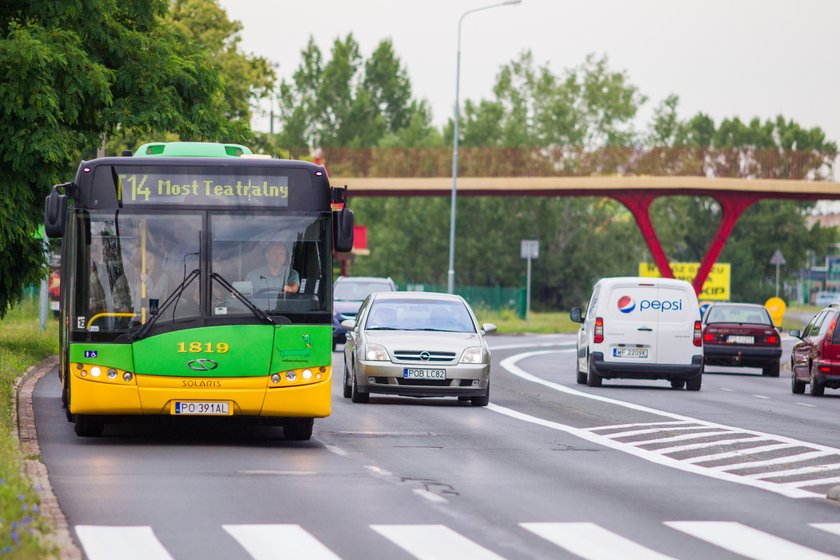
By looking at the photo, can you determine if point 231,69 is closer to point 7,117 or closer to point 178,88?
point 178,88

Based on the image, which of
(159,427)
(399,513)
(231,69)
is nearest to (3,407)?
(159,427)

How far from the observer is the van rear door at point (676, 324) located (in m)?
29.7

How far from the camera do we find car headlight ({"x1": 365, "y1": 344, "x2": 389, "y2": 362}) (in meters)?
22.7

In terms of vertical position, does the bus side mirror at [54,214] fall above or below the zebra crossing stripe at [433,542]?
above

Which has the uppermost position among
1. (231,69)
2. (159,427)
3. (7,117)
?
(231,69)

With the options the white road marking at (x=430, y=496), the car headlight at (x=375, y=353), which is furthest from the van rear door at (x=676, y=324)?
the white road marking at (x=430, y=496)

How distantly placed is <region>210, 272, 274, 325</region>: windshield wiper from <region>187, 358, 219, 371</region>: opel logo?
23.4 inches

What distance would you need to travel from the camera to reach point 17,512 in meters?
10.2

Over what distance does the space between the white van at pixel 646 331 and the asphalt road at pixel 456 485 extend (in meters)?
6.38

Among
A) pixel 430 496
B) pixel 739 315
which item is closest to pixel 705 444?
pixel 430 496

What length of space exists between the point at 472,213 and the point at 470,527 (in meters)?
93.5

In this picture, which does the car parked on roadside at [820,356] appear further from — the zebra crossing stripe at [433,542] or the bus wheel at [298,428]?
the zebra crossing stripe at [433,542]

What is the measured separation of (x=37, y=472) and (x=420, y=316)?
1109cm

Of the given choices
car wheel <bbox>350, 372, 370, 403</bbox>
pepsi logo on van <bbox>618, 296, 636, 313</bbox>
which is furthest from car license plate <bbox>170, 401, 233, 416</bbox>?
pepsi logo on van <bbox>618, 296, 636, 313</bbox>
